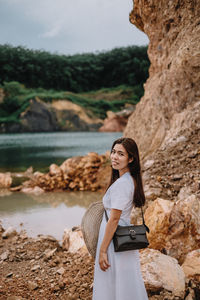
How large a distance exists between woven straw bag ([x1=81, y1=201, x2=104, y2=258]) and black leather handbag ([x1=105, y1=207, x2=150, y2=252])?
34cm

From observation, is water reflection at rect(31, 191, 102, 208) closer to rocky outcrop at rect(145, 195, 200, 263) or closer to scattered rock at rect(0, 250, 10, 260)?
scattered rock at rect(0, 250, 10, 260)

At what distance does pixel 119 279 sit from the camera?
1.75 metres

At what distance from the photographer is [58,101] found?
26500mm

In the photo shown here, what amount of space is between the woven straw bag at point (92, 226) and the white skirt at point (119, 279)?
0.24 m

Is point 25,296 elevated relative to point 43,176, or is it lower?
lower

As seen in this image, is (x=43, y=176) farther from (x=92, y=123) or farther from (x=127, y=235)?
(x=92, y=123)

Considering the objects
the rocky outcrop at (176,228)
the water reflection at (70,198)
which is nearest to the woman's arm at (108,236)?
the rocky outcrop at (176,228)

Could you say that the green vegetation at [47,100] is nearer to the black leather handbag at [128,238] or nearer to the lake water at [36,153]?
the lake water at [36,153]

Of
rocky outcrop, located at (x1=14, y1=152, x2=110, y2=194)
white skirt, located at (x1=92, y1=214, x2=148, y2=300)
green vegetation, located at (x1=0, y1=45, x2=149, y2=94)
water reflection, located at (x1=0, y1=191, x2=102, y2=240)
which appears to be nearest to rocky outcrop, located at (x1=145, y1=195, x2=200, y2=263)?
white skirt, located at (x1=92, y1=214, x2=148, y2=300)

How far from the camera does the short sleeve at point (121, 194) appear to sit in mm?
1693

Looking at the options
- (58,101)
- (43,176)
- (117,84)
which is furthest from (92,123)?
(43,176)

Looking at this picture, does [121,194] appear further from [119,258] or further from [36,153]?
[36,153]

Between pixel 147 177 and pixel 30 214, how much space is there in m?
2.61

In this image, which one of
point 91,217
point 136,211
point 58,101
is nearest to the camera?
point 91,217
